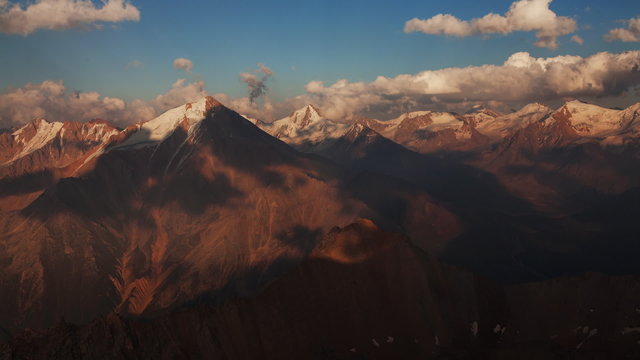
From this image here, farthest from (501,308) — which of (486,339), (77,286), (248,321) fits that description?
(77,286)

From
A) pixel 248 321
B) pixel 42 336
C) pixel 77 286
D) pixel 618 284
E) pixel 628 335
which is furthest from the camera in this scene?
pixel 77 286

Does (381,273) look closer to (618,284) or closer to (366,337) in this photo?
(366,337)

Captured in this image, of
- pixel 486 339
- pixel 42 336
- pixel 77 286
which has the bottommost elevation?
pixel 77 286

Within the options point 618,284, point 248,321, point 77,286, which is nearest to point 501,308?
point 618,284

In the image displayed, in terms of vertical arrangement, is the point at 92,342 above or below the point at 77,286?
above

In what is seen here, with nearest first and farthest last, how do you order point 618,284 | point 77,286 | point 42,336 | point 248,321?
1. point 42,336
2. point 248,321
3. point 618,284
4. point 77,286

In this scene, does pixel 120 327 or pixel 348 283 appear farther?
pixel 348 283
